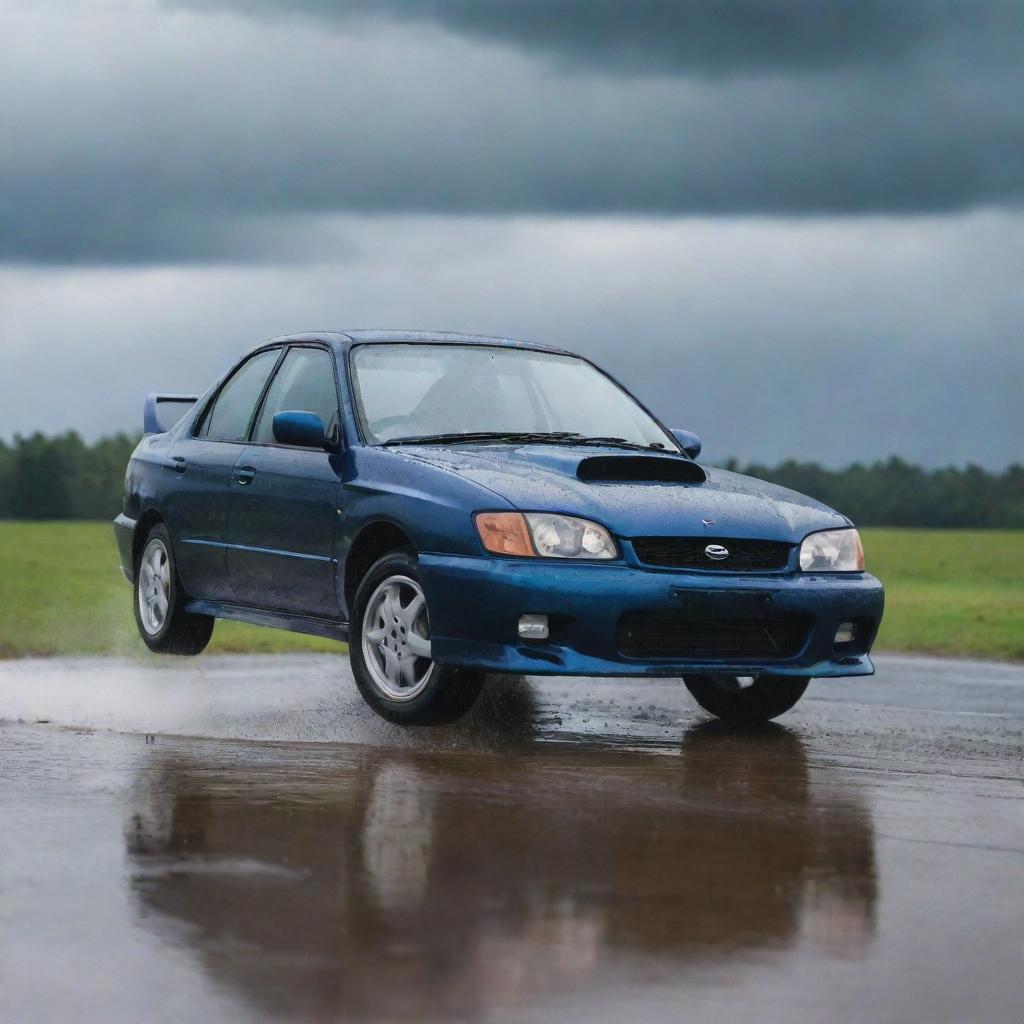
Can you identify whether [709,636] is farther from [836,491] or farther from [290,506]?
[836,491]

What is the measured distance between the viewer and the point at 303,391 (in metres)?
9.57

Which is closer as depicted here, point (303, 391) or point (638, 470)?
point (638, 470)

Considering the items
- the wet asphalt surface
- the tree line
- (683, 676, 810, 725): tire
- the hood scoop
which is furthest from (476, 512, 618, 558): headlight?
the tree line

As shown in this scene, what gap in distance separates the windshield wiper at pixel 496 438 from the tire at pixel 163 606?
2.22 m

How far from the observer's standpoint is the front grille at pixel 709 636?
7.93 metres

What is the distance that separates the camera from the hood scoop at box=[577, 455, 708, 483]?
27.3ft

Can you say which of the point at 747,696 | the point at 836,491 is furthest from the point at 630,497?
the point at 836,491

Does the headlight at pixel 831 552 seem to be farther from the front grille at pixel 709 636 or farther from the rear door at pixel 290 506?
the rear door at pixel 290 506

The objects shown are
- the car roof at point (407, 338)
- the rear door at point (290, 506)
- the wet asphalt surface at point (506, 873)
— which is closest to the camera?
the wet asphalt surface at point (506, 873)

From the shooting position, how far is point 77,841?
5527mm

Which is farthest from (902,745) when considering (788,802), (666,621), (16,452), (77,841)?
(16,452)

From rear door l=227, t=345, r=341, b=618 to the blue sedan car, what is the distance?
1cm

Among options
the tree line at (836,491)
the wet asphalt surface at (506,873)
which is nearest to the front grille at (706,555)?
the wet asphalt surface at (506,873)

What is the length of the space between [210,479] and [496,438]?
190cm
